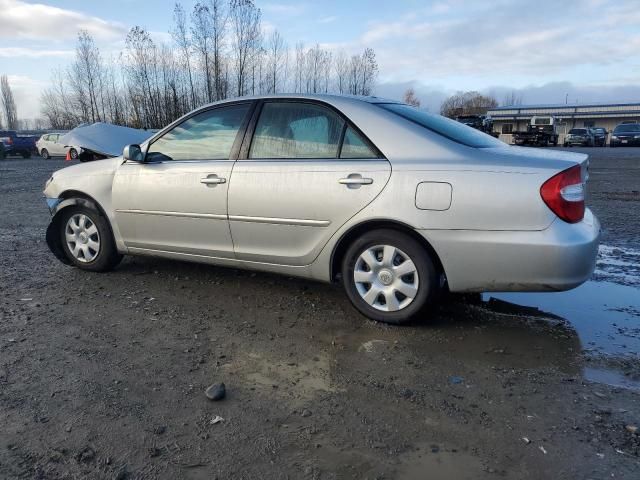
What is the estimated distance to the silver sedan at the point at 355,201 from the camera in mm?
3248

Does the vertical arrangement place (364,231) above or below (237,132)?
below

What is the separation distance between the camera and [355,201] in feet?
11.9

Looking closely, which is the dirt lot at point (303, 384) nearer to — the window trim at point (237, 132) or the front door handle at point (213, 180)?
the front door handle at point (213, 180)

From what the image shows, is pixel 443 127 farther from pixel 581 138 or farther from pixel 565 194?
pixel 581 138

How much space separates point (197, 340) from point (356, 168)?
1.63 metres

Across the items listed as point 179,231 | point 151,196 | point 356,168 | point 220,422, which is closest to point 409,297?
point 356,168

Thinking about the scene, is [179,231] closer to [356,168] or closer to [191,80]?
[356,168]

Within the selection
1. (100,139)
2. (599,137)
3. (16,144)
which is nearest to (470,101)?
(599,137)

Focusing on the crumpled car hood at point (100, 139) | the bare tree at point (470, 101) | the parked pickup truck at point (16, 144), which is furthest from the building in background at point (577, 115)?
the crumpled car hood at point (100, 139)

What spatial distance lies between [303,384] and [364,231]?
1.27 metres

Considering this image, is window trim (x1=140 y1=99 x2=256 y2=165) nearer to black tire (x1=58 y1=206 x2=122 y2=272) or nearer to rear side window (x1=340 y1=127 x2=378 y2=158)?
black tire (x1=58 y1=206 x2=122 y2=272)

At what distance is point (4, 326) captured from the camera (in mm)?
3705

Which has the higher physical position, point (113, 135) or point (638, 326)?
point (113, 135)

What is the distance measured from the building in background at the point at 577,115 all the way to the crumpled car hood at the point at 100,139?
67.9 meters
